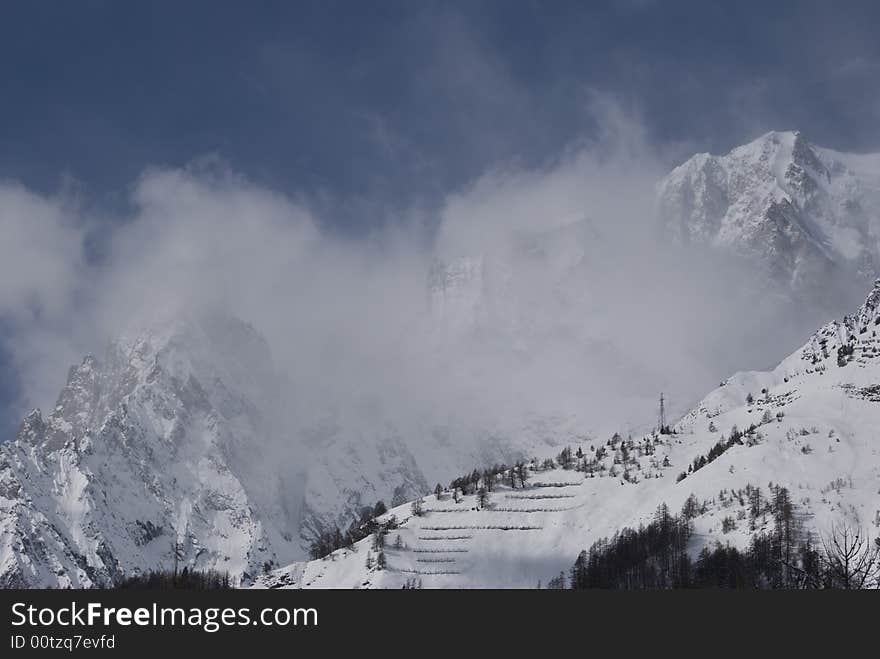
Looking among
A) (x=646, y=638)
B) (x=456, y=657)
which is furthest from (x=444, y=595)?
(x=646, y=638)

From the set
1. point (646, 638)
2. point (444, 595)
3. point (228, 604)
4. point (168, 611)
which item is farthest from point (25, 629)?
point (646, 638)

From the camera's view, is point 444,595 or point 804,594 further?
point 444,595

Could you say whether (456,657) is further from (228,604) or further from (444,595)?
(228,604)

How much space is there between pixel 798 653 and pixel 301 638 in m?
33.7

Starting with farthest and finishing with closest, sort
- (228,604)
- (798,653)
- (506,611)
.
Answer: (506,611) → (228,604) → (798,653)

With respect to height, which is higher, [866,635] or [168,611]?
[168,611]

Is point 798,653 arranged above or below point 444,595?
below

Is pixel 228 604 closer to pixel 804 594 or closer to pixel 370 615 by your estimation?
pixel 370 615

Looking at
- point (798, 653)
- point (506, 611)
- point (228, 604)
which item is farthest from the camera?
point (506, 611)

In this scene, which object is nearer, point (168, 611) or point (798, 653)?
point (798, 653)

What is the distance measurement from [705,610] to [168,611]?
39.2 metres

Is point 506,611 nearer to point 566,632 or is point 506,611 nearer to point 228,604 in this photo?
point 566,632

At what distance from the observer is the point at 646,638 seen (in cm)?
7300

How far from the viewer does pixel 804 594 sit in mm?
72562
